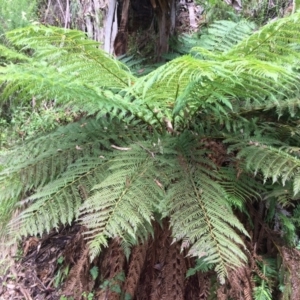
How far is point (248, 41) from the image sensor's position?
118 cm

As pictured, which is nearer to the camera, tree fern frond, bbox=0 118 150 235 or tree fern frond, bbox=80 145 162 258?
tree fern frond, bbox=80 145 162 258

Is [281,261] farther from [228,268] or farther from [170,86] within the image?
[170,86]

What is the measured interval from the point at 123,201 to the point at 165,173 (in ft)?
0.66

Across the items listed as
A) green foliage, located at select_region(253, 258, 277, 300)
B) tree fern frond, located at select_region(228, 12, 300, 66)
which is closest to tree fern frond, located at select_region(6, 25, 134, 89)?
tree fern frond, located at select_region(228, 12, 300, 66)

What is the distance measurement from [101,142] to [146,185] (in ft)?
1.25

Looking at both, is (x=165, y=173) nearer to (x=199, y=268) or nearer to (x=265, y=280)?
(x=199, y=268)

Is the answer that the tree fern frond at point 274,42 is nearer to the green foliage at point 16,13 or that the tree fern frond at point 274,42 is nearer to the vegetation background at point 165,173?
the vegetation background at point 165,173

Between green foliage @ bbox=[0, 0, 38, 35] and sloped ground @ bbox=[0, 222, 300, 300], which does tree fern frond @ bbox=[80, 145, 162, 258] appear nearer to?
sloped ground @ bbox=[0, 222, 300, 300]

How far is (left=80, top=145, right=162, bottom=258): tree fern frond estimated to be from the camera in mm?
971

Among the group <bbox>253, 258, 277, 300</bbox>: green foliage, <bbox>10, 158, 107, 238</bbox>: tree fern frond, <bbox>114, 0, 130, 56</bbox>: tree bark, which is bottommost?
<bbox>253, 258, 277, 300</bbox>: green foliage

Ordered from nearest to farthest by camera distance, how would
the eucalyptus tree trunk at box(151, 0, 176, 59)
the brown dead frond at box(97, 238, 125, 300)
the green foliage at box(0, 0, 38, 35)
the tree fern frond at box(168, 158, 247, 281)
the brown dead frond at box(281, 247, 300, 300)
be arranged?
the tree fern frond at box(168, 158, 247, 281) → the brown dead frond at box(281, 247, 300, 300) → the brown dead frond at box(97, 238, 125, 300) → the eucalyptus tree trunk at box(151, 0, 176, 59) → the green foliage at box(0, 0, 38, 35)

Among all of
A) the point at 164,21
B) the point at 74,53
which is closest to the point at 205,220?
the point at 74,53

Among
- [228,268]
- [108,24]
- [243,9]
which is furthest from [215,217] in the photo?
[243,9]

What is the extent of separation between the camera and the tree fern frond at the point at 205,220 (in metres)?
0.95
